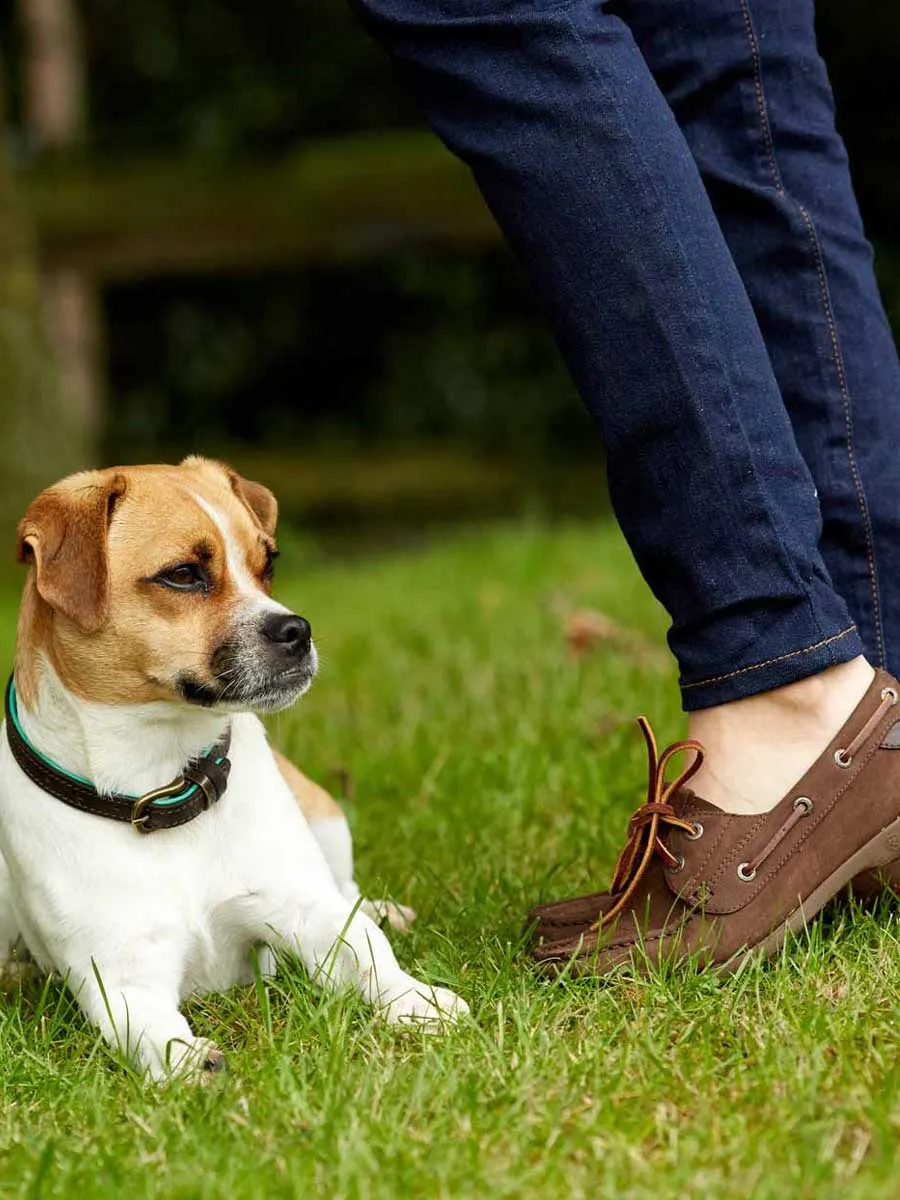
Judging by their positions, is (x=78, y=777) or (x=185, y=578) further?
(x=185, y=578)

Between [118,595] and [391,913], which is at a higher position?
[118,595]

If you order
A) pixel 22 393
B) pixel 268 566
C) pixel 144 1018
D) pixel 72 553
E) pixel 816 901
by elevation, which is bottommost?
pixel 22 393

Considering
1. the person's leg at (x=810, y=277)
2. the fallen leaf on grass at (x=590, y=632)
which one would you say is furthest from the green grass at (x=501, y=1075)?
the fallen leaf on grass at (x=590, y=632)

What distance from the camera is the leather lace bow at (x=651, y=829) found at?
228 cm

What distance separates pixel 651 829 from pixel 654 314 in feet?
2.34

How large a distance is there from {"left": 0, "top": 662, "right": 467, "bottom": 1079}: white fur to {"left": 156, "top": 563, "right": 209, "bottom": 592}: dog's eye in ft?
0.62

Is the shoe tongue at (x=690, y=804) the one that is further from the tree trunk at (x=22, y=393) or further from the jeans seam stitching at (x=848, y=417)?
the tree trunk at (x=22, y=393)

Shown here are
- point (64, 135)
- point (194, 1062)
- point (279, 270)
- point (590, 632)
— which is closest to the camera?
point (194, 1062)

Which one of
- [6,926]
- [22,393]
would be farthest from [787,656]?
[22,393]

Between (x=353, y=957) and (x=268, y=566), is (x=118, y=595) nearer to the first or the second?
(x=268, y=566)

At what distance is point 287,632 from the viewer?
2502 mm

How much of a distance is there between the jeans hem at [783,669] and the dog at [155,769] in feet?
1.89


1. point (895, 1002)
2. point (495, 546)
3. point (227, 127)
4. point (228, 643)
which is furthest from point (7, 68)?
point (895, 1002)

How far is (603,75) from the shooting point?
2.12 meters
